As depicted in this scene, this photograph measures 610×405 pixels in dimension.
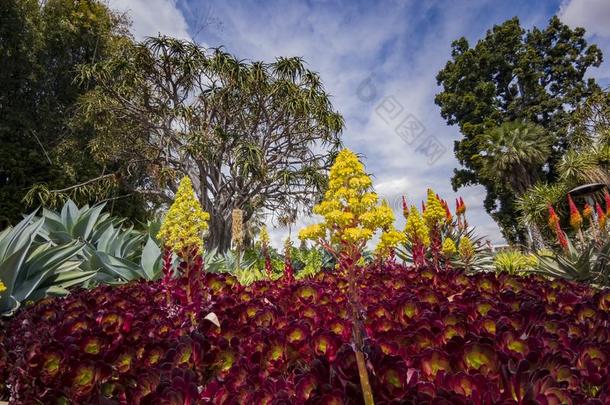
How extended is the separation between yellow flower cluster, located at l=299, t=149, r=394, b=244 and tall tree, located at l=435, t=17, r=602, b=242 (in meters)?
26.1

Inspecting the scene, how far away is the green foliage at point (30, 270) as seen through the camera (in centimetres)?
270

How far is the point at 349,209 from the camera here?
1.34 meters

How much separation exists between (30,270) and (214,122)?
1308 cm

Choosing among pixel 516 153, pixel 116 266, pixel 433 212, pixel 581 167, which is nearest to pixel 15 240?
pixel 116 266

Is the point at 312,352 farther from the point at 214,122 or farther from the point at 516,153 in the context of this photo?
the point at 516,153

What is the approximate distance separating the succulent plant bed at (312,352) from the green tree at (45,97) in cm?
1209

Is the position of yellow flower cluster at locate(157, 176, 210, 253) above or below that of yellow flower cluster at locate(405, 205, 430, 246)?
below

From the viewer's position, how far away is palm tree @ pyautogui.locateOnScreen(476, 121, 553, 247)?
2267 cm

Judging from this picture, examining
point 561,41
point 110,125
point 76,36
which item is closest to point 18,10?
point 76,36

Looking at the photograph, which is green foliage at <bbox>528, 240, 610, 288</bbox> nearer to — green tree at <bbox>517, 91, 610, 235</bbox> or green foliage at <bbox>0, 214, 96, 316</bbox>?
green foliage at <bbox>0, 214, 96, 316</bbox>

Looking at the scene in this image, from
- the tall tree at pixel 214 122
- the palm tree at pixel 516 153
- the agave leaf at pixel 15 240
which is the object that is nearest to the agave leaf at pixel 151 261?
the agave leaf at pixel 15 240

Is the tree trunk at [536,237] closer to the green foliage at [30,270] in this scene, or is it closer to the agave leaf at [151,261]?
the agave leaf at [151,261]

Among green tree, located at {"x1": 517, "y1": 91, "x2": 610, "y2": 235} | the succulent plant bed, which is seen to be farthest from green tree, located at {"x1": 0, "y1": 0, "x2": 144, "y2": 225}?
green tree, located at {"x1": 517, "y1": 91, "x2": 610, "y2": 235}

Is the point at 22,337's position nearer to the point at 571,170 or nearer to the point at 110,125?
the point at 110,125
